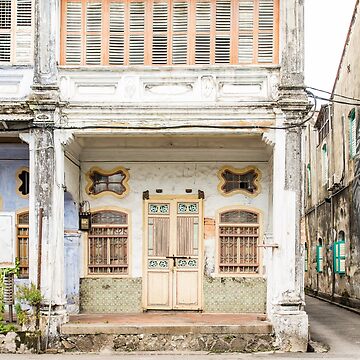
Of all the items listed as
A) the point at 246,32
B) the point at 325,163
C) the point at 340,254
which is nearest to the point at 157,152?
the point at 246,32

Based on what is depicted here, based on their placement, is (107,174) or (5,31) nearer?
(5,31)

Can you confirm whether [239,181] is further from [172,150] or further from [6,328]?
[6,328]

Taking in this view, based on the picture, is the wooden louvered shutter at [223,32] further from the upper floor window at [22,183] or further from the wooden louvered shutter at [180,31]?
the upper floor window at [22,183]

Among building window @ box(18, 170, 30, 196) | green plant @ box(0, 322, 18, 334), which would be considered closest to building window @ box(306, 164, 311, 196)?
building window @ box(18, 170, 30, 196)

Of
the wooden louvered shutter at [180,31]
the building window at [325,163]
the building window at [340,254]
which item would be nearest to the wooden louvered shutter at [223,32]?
the wooden louvered shutter at [180,31]

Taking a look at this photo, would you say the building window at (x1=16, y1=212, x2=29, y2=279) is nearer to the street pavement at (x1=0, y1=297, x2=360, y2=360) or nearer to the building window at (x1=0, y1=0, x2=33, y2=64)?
the street pavement at (x1=0, y1=297, x2=360, y2=360)

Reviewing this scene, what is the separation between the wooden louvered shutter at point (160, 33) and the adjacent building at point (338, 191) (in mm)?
4931

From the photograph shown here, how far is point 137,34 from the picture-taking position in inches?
540

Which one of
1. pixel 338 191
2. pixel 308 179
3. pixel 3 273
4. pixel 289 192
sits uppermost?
pixel 308 179

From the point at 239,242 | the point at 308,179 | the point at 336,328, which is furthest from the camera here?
the point at 308,179

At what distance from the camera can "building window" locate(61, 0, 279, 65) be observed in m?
13.6

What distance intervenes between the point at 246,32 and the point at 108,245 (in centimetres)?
503

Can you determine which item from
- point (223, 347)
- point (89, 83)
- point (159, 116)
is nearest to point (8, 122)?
point (89, 83)

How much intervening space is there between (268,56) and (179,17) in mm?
1761
